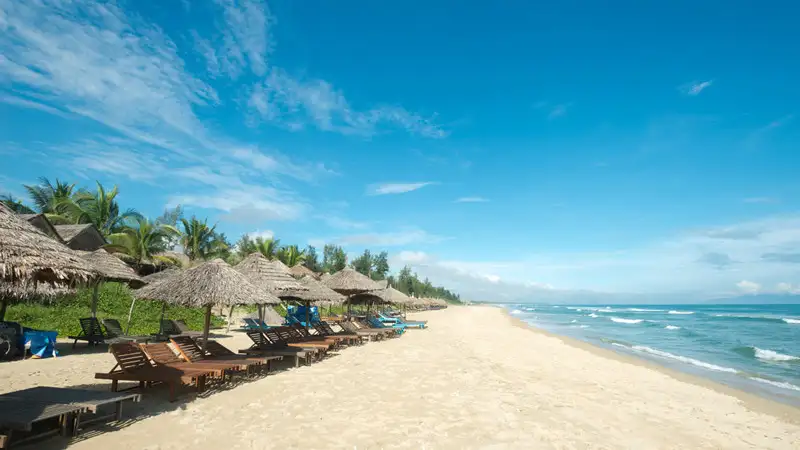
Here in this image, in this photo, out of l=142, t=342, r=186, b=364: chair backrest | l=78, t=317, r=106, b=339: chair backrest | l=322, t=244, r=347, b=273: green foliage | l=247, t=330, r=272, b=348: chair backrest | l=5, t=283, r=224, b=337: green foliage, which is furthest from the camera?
l=322, t=244, r=347, b=273: green foliage

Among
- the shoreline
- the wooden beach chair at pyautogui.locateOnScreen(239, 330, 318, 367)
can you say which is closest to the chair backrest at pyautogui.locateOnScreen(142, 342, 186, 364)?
the wooden beach chair at pyautogui.locateOnScreen(239, 330, 318, 367)

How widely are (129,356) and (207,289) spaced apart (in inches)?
97.0

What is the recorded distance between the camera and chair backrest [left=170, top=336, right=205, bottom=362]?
834cm

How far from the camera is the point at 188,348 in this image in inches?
337

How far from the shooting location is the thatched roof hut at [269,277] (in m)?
→ 12.9

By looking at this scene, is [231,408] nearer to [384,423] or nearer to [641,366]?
[384,423]

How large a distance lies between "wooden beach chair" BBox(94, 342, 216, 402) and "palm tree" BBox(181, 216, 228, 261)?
24.4 m

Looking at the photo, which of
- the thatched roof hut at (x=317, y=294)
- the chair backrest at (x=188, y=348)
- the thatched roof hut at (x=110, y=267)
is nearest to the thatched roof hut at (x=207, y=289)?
the chair backrest at (x=188, y=348)

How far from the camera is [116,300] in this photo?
19.8 metres

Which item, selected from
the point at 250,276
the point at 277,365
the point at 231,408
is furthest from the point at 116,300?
the point at 231,408

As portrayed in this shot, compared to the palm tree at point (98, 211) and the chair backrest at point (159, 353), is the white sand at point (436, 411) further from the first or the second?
the palm tree at point (98, 211)

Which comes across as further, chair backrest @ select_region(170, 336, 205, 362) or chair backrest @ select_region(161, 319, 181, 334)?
chair backrest @ select_region(161, 319, 181, 334)

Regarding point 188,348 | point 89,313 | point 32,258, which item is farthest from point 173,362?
point 89,313

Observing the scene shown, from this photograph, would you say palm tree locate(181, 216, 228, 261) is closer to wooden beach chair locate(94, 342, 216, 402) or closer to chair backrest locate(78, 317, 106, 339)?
chair backrest locate(78, 317, 106, 339)
